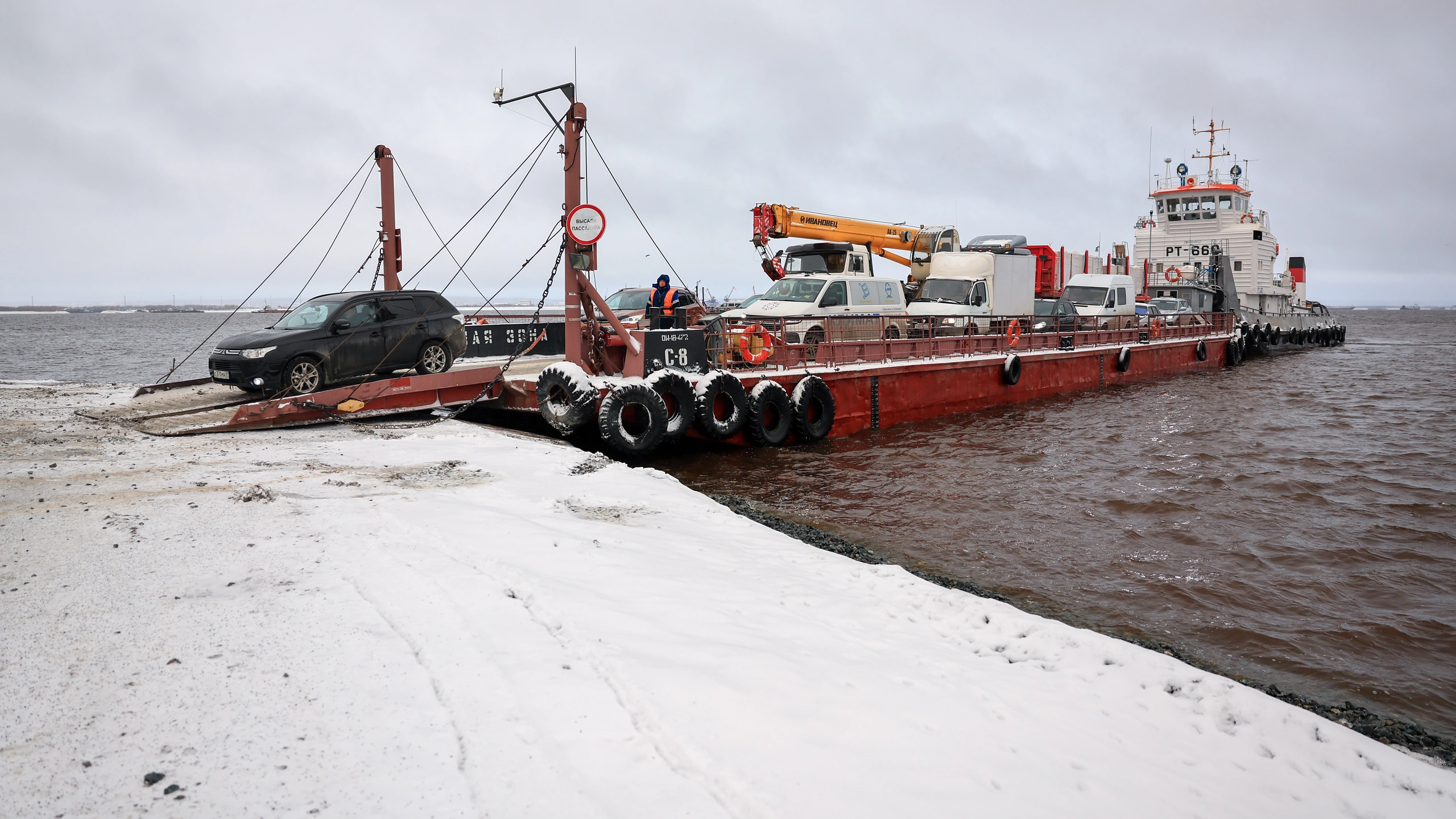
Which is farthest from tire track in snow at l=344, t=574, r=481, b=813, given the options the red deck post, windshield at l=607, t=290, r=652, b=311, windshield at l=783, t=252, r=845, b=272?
windshield at l=607, t=290, r=652, b=311

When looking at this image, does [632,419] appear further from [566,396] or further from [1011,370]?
[1011,370]

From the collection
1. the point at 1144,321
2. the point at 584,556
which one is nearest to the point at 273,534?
the point at 584,556

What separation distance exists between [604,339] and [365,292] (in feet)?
12.7

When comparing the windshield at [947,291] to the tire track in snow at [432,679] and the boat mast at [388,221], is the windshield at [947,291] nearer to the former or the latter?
the boat mast at [388,221]

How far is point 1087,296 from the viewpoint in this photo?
1076 inches

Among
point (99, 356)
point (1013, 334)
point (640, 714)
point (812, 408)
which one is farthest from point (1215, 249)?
point (99, 356)

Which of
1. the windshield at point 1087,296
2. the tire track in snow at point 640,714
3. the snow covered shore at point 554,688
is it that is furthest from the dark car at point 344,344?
the windshield at point 1087,296

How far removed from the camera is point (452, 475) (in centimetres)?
812

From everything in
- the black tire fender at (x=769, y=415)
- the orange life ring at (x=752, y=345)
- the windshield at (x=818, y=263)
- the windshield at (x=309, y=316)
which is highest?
the windshield at (x=818, y=263)

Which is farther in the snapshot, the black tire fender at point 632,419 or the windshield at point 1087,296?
the windshield at point 1087,296

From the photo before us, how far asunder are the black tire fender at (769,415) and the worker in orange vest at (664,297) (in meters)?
2.21

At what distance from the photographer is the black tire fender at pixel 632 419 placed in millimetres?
11195

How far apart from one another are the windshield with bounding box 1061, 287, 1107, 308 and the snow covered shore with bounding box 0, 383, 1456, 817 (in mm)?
23705

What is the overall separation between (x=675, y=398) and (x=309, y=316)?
571 centimetres
